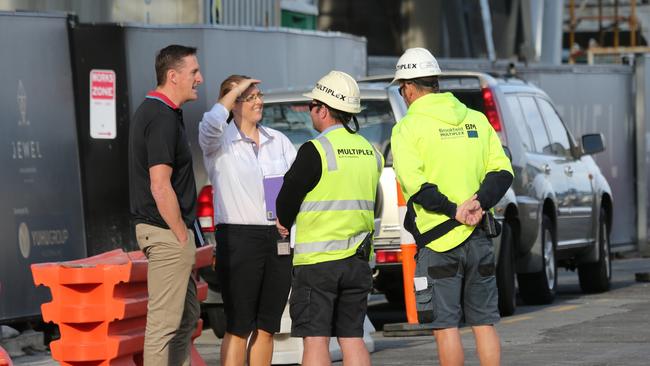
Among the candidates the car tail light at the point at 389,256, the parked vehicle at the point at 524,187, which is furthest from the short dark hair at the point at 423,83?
the car tail light at the point at 389,256

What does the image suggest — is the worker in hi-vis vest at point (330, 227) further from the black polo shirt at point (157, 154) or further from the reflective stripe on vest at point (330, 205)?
the black polo shirt at point (157, 154)

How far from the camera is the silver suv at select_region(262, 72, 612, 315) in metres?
12.6

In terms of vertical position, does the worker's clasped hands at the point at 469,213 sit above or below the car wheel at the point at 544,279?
above

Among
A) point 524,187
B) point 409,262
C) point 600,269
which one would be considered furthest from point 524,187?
point 409,262

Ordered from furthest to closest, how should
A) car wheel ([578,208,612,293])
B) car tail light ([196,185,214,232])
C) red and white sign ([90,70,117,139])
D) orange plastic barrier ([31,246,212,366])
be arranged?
car wheel ([578,208,612,293]) → red and white sign ([90,70,117,139]) → car tail light ([196,185,214,232]) → orange plastic barrier ([31,246,212,366])

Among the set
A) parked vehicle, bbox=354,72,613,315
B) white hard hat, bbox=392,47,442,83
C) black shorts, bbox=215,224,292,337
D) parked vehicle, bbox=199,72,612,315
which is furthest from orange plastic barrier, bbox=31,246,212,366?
parked vehicle, bbox=354,72,613,315

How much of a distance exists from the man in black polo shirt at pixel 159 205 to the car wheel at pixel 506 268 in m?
5.87

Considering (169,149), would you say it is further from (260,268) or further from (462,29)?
(462,29)

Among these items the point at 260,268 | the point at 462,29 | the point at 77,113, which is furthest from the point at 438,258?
the point at 462,29

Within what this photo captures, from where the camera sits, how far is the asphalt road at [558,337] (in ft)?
36.3

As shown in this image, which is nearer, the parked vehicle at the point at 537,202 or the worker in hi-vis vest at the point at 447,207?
the worker in hi-vis vest at the point at 447,207

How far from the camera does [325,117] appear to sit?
8.45 metres

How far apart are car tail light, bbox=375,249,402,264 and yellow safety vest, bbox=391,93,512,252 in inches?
162

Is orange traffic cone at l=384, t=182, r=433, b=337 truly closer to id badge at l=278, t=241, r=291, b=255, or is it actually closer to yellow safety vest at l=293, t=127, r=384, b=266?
id badge at l=278, t=241, r=291, b=255
